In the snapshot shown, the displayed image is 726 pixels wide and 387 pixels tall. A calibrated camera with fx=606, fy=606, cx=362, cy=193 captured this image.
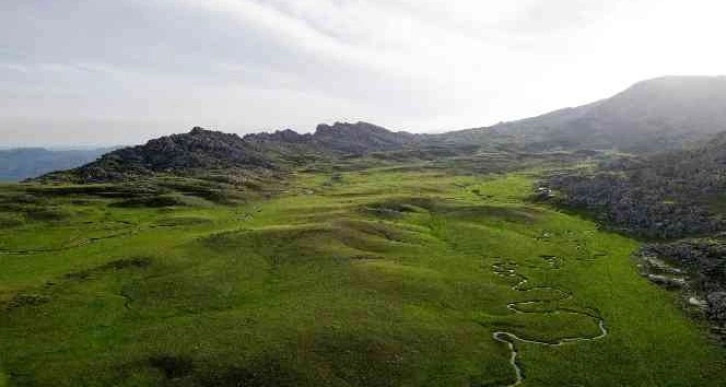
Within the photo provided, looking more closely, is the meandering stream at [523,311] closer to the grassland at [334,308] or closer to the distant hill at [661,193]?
the grassland at [334,308]

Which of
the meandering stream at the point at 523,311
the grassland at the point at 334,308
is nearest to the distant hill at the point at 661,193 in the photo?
the grassland at the point at 334,308

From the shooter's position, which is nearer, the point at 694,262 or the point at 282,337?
the point at 282,337

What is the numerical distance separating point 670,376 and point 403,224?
264 ft

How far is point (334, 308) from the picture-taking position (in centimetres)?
7494

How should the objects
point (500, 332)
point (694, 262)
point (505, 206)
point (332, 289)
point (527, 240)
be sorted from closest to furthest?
point (500, 332)
point (332, 289)
point (694, 262)
point (527, 240)
point (505, 206)

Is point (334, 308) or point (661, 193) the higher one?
point (661, 193)

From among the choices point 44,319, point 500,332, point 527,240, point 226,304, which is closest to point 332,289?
point 226,304

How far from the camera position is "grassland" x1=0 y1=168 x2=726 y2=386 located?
2329 inches

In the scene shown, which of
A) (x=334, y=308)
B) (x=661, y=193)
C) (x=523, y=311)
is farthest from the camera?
(x=661, y=193)

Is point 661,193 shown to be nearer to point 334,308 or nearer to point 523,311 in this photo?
point 523,311

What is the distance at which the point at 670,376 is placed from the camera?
196 feet

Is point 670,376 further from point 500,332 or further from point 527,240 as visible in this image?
point 527,240

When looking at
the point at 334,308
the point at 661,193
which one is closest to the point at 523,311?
the point at 334,308

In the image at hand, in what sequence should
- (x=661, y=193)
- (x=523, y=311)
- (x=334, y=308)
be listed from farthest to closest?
(x=661, y=193), (x=523, y=311), (x=334, y=308)
